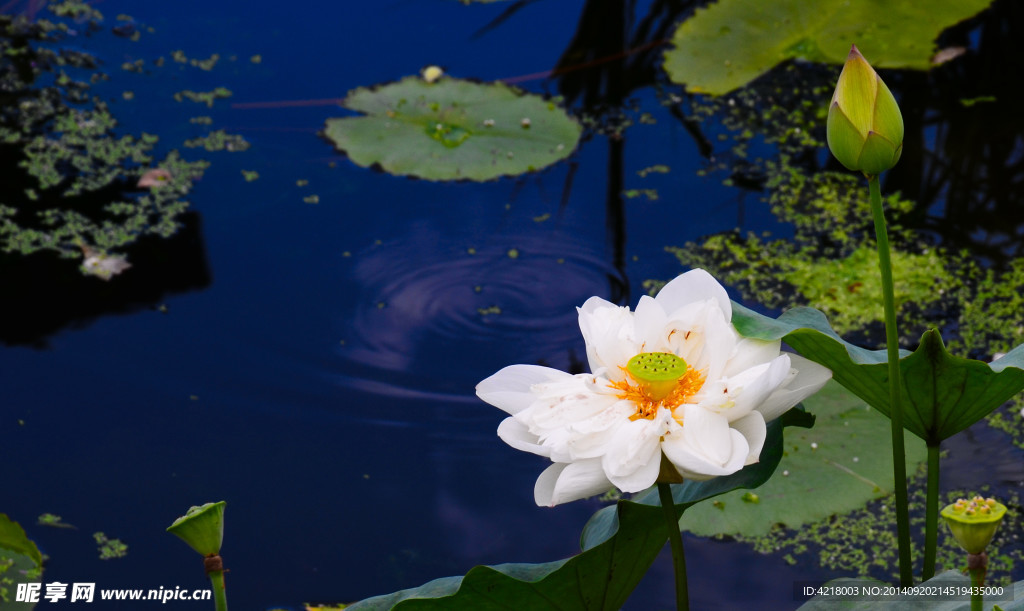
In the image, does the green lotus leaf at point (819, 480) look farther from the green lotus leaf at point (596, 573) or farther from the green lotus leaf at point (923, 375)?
the green lotus leaf at point (596, 573)

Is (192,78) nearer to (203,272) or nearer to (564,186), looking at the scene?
(203,272)

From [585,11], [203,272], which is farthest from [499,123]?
[203,272]

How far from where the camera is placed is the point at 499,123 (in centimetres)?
280

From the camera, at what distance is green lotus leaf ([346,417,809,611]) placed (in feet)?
2.40

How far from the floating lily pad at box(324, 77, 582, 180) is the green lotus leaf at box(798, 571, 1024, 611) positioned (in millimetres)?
2002

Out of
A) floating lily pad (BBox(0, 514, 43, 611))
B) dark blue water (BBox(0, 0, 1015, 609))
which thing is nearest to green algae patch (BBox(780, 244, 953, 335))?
dark blue water (BBox(0, 0, 1015, 609))

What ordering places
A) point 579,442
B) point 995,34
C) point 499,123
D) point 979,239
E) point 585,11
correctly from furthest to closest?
point 585,11
point 995,34
point 499,123
point 979,239
point 579,442

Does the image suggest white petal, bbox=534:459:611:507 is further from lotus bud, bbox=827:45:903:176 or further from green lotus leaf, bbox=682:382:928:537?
green lotus leaf, bbox=682:382:928:537

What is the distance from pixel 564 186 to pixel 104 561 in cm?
151

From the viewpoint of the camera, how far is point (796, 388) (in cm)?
70

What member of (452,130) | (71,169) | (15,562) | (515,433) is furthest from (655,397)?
(71,169)

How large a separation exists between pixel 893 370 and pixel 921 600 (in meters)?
0.17

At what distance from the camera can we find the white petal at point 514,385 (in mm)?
729

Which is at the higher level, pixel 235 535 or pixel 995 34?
pixel 995 34
